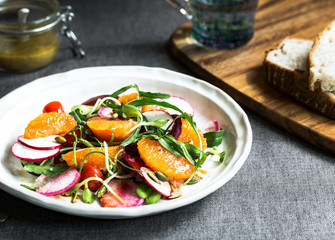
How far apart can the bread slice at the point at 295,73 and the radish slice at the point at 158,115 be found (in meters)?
0.92

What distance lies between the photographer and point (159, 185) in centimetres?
181

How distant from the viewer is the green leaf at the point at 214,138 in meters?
2.13

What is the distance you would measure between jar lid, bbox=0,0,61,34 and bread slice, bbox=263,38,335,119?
4.78 ft

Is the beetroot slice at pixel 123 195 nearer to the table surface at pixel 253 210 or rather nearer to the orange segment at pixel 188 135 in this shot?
the table surface at pixel 253 210

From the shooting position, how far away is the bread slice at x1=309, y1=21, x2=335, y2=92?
245cm

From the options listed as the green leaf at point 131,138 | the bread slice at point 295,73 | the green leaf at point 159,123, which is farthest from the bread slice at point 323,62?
the green leaf at point 131,138

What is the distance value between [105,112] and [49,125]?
0.27m

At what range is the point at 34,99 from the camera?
246 centimetres

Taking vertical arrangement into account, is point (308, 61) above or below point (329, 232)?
above

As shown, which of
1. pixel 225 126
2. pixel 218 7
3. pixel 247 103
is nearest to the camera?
pixel 225 126

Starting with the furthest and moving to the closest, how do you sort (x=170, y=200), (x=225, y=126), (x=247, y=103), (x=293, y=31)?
(x=293, y=31), (x=247, y=103), (x=225, y=126), (x=170, y=200)

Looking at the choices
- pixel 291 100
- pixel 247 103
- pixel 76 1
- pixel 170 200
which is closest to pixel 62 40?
pixel 76 1

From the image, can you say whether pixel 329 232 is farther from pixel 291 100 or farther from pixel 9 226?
pixel 9 226

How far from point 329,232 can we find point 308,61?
112 centimetres
